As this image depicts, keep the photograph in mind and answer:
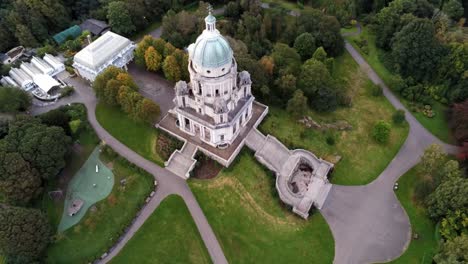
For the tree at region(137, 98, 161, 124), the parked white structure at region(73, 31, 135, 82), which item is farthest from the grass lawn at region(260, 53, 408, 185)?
the parked white structure at region(73, 31, 135, 82)

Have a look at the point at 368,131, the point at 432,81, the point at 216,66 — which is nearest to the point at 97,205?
the point at 216,66

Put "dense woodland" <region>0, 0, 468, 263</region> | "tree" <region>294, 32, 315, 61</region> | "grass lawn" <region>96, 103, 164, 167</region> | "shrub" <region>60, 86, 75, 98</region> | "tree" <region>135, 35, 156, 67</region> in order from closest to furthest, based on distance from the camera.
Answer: "dense woodland" <region>0, 0, 468, 263</region> → "grass lawn" <region>96, 103, 164, 167</region> → "shrub" <region>60, 86, 75, 98</region> → "tree" <region>135, 35, 156, 67</region> → "tree" <region>294, 32, 315, 61</region>

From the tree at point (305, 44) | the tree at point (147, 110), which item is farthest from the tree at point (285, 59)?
the tree at point (147, 110)

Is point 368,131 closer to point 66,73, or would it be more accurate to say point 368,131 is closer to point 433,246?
point 433,246

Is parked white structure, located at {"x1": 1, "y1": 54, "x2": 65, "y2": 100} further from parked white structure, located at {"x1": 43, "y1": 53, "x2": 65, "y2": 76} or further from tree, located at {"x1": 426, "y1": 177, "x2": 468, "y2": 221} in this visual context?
tree, located at {"x1": 426, "y1": 177, "x2": 468, "y2": 221}

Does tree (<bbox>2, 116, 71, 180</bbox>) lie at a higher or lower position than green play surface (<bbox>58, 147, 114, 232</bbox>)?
higher

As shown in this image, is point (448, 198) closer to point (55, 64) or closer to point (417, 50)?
point (417, 50)

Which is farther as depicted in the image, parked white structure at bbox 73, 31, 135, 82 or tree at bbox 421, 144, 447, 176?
parked white structure at bbox 73, 31, 135, 82

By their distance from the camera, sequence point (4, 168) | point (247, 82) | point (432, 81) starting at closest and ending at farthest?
1. point (4, 168)
2. point (247, 82)
3. point (432, 81)
